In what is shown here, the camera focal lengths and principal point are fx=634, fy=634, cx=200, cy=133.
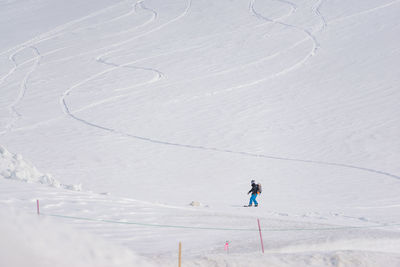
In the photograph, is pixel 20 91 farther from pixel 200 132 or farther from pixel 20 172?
pixel 20 172

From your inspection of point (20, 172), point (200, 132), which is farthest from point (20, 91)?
point (20, 172)

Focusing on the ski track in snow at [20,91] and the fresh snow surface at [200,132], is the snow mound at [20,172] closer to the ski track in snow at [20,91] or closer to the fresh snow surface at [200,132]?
the fresh snow surface at [200,132]

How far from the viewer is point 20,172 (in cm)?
1138

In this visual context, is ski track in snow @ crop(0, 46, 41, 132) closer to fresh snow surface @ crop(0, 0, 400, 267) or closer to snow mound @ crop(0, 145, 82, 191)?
fresh snow surface @ crop(0, 0, 400, 267)

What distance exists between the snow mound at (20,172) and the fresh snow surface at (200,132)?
0.17 feet

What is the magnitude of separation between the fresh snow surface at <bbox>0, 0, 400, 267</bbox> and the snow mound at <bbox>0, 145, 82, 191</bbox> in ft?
0.17

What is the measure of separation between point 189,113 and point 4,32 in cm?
1551

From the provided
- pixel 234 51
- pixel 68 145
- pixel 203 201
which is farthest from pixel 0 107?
pixel 203 201

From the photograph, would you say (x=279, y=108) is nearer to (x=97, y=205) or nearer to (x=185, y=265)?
(x=97, y=205)

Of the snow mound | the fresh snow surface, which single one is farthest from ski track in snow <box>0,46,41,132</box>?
the snow mound

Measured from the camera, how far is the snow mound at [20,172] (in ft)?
37.0

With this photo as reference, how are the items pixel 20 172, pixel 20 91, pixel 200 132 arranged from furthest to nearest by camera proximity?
pixel 20 91 < pixel 200 132 < pixel 20 172

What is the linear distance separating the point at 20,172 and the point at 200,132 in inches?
335

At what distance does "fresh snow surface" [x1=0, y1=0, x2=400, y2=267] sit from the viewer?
805cm
